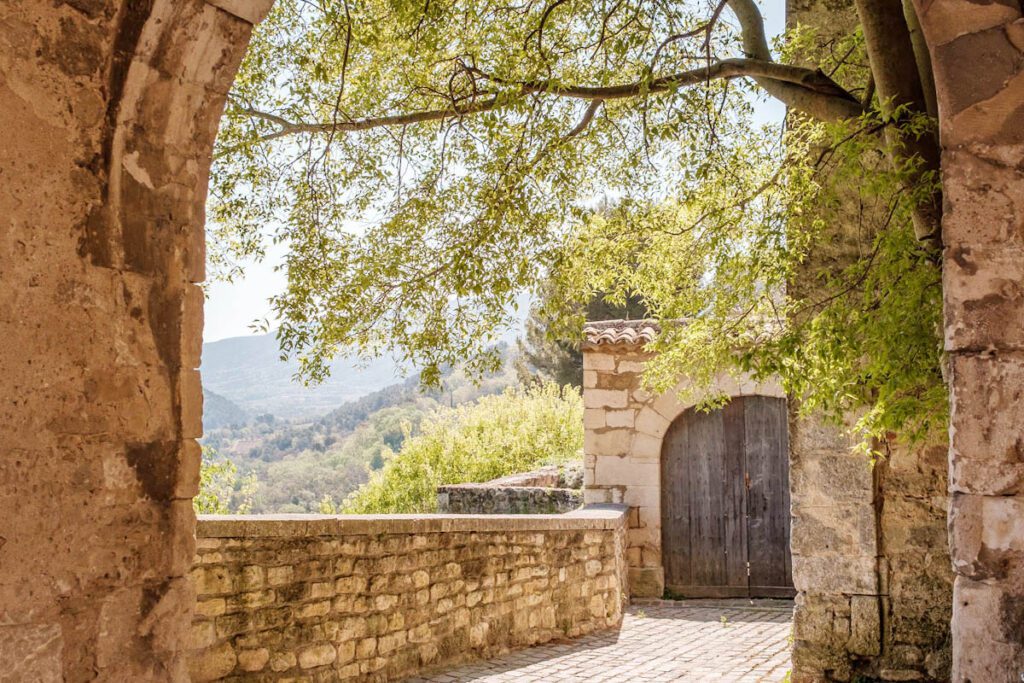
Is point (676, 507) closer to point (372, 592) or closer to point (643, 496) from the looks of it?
point (643, 496)

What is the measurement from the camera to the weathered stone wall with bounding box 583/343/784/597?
10773 mm

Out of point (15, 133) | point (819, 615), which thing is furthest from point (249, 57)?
point (819, 615)

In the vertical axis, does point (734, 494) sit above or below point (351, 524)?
below

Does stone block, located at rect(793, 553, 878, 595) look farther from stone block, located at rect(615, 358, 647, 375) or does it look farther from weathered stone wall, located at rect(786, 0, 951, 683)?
stone block, located at rect(615, 358, 647, 375)

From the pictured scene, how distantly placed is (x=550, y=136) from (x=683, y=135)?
3.09ft

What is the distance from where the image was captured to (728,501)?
35.7ft

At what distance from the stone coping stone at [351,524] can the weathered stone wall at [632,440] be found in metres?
3.10

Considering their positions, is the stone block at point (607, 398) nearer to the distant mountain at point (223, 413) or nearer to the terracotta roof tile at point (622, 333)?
the terracotta roof tile at point (622, 333)

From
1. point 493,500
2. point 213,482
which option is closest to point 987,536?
point 213,482

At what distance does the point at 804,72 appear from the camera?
477cm

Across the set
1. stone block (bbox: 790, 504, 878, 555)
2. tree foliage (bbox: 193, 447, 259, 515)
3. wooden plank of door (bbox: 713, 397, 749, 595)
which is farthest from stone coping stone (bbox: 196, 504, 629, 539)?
wooden plank of door (bbox: 713, 397, 749, 595)

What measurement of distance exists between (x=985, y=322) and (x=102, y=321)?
2238 millimetres

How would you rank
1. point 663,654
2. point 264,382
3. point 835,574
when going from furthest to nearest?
point 264,382
point 663,654
point 835,574

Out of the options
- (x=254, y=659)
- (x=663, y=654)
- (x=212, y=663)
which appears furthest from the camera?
(x=663, y=654)
